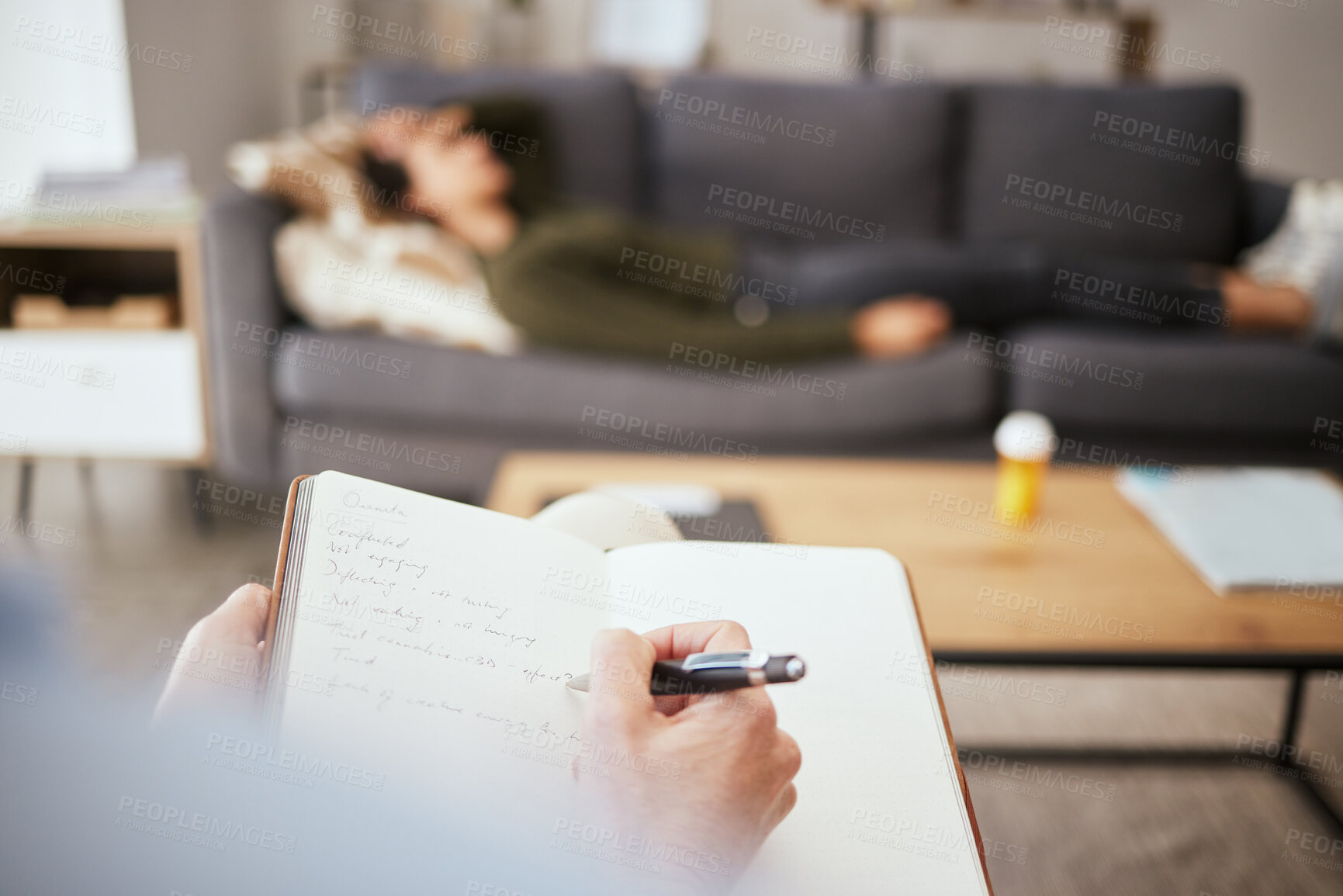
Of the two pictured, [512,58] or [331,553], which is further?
[512,58]

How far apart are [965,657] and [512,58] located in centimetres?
349

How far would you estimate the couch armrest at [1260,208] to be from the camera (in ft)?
7.14

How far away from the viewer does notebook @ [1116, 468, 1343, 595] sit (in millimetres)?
993

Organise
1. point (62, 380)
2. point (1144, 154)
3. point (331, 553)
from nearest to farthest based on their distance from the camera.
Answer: point (331, 553) → point (62, 380) → point (1144, 154)

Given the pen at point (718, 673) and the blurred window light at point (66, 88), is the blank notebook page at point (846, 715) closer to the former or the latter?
the pen at point (718, 673)

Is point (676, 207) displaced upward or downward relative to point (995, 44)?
downward

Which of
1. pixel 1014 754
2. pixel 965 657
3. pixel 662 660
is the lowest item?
pixel 1014 754

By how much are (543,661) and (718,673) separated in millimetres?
64

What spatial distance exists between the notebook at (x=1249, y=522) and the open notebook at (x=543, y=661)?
2.44ft

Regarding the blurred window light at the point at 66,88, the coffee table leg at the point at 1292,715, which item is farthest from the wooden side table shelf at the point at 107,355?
the coffee table leg at the point at 1292,715

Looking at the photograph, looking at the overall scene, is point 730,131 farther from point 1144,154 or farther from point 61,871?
point 61,871

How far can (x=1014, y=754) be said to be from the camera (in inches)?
49.8

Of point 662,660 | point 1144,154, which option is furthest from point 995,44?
point 662,660

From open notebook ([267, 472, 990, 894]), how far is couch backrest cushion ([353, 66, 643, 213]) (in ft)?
6.23
